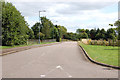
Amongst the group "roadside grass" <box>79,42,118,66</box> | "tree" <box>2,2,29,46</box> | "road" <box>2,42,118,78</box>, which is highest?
"tree" <box>2,2,29,46</box>

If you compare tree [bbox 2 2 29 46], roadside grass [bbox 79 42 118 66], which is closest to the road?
roadside grass [bbox 79 42 118 66]

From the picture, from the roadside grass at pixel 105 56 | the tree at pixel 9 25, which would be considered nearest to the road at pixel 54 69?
the roadside grass at pixel 105 56

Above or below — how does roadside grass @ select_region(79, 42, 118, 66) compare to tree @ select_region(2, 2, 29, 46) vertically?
below

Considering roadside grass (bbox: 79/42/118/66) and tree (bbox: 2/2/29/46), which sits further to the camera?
tree (bbox: 2/2/29/46)

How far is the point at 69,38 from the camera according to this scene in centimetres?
16050

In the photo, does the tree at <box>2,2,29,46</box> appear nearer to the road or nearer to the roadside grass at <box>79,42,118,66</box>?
the roadside grass at <box>79,42,118,66</box>

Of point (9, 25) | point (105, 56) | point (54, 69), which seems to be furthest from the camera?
point (9, 25)

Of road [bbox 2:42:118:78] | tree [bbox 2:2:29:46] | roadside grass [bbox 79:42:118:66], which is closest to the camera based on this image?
road [bbox 2:42:118:78]

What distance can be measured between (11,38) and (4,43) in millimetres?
1931

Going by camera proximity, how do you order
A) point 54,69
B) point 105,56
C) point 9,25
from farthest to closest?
1. point 9,25
2. point 105,56
3. point 54,69

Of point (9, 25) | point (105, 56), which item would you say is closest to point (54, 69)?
point (105, 56)

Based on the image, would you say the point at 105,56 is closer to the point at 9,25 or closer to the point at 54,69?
the point at 54,69

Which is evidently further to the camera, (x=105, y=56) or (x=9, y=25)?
(x=9, y=25)

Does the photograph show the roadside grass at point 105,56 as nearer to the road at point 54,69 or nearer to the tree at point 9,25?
the road at point 54,69
